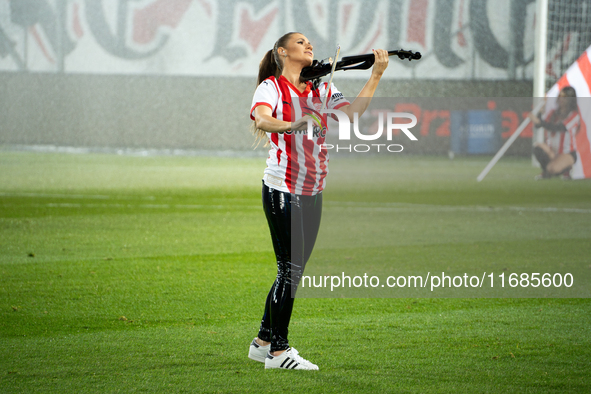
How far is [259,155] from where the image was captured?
20156 millimetres

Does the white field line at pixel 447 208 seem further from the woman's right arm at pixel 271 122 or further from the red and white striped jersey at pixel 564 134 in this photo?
the woman's right arm at pixel 271 122

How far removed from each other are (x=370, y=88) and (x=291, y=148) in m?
0.38

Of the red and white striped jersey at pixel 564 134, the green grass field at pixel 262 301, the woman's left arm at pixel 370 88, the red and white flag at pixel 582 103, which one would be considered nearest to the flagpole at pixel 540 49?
the red and white flag at pixel 582 103

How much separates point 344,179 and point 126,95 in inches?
777

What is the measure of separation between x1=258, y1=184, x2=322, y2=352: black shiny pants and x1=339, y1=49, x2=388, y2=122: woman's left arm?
37 cm

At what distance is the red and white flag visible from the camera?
8957 mm

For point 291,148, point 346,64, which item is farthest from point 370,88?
point 291,148

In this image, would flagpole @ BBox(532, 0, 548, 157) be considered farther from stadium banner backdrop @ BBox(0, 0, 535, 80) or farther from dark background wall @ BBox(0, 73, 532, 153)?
dark background wall @ BBox(0, 73, 532, 153)

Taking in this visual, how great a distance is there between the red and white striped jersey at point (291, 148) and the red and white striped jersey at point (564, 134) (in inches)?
289

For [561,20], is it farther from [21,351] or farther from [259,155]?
[21,351]

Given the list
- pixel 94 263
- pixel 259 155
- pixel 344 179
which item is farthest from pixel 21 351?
pixel 259 155

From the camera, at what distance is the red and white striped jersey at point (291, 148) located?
8.91ft

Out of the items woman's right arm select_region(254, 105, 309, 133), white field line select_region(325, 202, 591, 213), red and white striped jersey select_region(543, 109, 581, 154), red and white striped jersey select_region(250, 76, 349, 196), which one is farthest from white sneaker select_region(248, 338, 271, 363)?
red and white striped jersey select_region(543, 109, 581, 154)

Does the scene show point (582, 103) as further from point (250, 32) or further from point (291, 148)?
point (250, 32)
